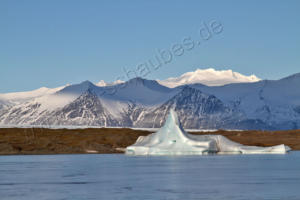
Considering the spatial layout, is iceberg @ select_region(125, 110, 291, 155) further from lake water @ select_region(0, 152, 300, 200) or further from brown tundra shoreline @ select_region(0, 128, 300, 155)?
lake water @ select_region(0, 152, 300, 200)

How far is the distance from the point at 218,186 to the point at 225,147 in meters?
47.0

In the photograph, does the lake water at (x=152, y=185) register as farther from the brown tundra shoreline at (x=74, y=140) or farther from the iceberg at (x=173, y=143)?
the brown tundra shoreline at (x=74, y=140)

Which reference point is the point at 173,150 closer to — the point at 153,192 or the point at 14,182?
the point at 14,182

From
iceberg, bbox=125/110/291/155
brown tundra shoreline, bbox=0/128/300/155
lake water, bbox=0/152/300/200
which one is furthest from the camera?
brown tundra shoreline, bbox=0/128/300/155

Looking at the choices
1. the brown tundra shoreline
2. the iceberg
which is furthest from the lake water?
the brown tundra shoreline

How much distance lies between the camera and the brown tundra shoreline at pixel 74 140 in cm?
9902

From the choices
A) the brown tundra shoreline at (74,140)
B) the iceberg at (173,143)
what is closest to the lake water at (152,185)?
the iceberg at (173,143)

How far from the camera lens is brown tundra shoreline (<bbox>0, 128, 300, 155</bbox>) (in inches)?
3898

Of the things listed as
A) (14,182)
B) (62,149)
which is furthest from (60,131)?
(14,182)

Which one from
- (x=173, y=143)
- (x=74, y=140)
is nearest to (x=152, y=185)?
(x=173, y=143)

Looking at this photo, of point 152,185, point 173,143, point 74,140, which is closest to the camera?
point 152,185

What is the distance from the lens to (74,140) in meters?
118

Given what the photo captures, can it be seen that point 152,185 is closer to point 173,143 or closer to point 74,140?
point 173,143

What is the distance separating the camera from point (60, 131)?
133500mm
